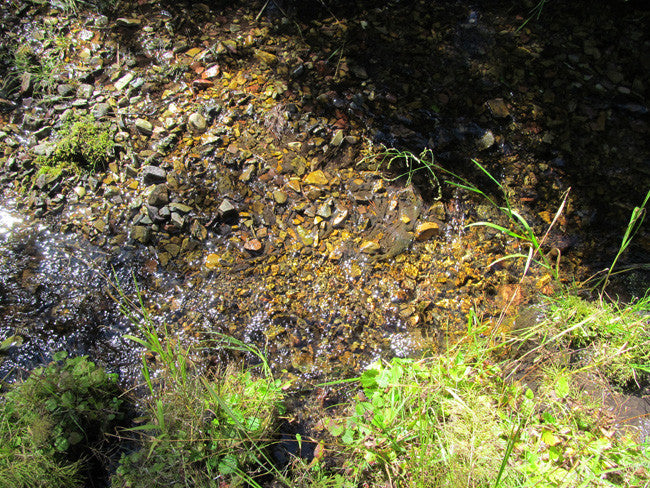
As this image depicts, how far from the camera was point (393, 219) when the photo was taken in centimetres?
226

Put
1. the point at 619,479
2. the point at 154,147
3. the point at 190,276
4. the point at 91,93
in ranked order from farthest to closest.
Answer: the point at 91,93 → the point at 154,147 → the point at 190,276 → the point at 619,479

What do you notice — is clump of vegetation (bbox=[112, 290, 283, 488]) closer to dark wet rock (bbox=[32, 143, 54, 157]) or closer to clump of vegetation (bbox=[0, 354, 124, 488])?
clump of vegetation (bbox=[0, 354, 124, 488])

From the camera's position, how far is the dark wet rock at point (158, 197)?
2.28 metres

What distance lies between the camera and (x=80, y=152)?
2441 mm

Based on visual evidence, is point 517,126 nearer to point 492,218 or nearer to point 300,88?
point 492,218

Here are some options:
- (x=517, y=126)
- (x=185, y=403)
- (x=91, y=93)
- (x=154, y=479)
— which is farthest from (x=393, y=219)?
(x=91, y=93)

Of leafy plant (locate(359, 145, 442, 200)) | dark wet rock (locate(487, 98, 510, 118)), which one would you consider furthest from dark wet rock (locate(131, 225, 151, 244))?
dark wet rock (locate(487, 98, 510, 118))

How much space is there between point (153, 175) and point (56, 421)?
1.33m

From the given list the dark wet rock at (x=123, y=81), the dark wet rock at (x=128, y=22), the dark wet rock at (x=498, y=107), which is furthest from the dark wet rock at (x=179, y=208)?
the dark wet rock at (x=498, y=107)

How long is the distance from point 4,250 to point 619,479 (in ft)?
10.2

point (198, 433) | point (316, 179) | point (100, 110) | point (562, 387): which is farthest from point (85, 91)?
point (562, 387)

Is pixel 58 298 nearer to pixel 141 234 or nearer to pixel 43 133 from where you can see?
pixel 141 234

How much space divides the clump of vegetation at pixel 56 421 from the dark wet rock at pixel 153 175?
3.42ft

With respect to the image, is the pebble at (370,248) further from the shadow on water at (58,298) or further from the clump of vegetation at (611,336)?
the shadow on water at (58,298)
